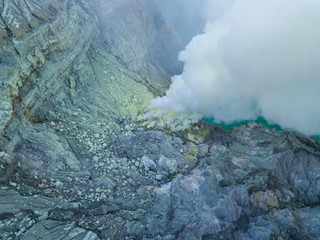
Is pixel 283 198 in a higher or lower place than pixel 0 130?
higher

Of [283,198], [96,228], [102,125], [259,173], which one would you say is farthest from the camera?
[102,125]

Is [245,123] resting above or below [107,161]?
above

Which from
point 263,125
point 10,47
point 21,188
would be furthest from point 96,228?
point 263,125

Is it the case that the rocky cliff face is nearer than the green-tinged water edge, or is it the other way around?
the rocky cliff face

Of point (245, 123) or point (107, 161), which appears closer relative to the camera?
point (107, 161)

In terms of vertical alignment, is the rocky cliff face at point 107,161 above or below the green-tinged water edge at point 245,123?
below

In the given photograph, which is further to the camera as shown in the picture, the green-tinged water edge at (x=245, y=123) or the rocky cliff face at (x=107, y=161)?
the green-tinged water edge at (x=245, y=123)

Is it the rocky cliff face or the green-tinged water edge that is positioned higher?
the green-tinged water edge

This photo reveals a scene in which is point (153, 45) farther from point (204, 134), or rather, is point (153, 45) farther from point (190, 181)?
point (190, 181)
